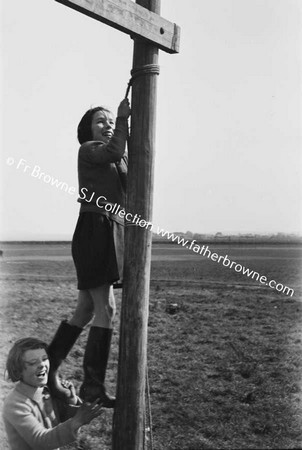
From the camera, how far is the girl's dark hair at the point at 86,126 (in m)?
3.51

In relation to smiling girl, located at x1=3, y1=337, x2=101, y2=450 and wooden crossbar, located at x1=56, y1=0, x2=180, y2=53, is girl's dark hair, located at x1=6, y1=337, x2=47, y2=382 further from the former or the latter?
wooden crossbar, located at x1=56, y1=0, x2=180, y2=53


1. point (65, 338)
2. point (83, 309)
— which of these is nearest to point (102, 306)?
point (83, 309)

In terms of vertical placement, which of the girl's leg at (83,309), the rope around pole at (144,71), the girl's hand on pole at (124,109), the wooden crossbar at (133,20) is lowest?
the girl's leg at (83,309)

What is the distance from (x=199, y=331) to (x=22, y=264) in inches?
154

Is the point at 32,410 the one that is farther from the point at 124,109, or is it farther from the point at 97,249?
the point at 124,109

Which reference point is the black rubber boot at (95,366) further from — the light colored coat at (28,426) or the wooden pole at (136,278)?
the light colored coat at (28,426)

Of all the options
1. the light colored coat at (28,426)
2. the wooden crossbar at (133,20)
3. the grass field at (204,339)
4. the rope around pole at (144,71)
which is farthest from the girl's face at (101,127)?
the grass field at (204,339)

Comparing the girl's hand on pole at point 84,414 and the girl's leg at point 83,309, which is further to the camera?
the girl's leg at point 83,309

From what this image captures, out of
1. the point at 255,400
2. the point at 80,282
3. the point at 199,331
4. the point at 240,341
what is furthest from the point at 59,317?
the point at 80,282

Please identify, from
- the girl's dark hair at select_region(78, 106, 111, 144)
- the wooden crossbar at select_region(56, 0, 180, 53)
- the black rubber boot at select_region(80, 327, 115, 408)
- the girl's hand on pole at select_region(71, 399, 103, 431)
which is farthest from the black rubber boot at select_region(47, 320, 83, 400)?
the wooden crossbar at select_region(56, 0, 180, 53)

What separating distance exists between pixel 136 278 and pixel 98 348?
1.37ft

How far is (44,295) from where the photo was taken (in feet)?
30.7

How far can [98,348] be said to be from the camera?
3.34 meters

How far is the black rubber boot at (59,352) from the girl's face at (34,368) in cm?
29
